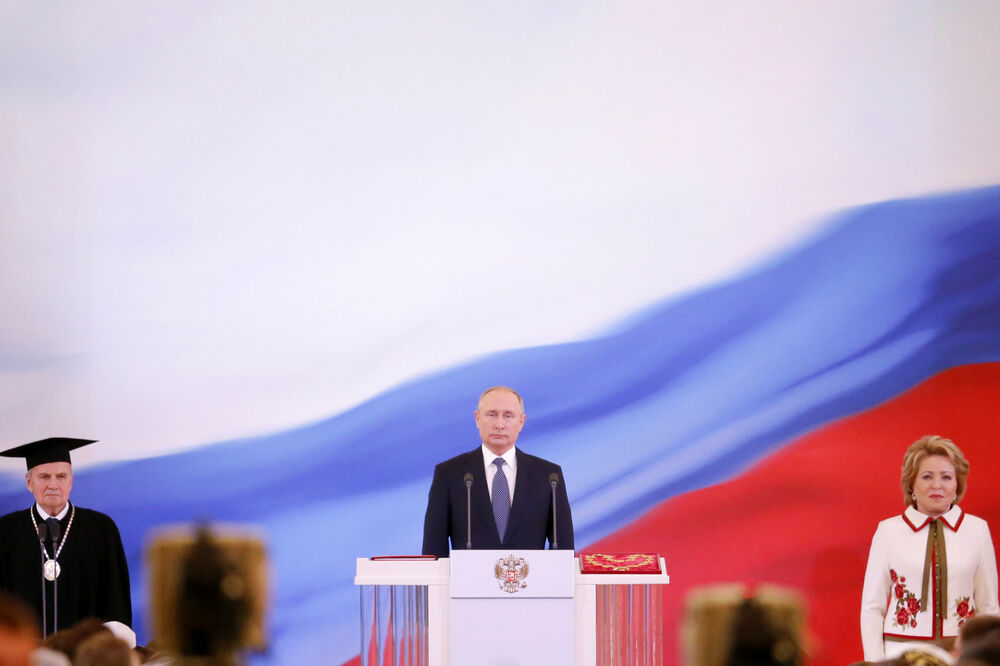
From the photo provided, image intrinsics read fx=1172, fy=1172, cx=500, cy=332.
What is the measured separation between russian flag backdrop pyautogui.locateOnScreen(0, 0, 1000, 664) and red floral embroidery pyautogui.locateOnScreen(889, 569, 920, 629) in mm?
1780

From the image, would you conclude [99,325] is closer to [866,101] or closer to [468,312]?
[468,312]

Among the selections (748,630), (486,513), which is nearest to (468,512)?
(486,513)

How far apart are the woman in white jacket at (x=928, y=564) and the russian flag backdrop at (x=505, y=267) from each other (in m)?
1.72

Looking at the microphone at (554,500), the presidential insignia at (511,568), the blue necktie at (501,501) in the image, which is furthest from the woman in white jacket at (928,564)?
the presidential insignia at (511,568)

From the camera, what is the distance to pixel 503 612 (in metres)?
4.04

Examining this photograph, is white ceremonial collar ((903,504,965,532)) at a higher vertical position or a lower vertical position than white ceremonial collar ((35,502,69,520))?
lower

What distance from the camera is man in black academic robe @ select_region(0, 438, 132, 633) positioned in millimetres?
5422

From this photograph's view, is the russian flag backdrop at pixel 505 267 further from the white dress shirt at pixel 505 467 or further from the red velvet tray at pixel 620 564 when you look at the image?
the red velvet tray at pixel 620 564

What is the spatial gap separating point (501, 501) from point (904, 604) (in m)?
1.72

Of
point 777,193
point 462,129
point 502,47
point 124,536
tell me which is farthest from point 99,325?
point 777,193

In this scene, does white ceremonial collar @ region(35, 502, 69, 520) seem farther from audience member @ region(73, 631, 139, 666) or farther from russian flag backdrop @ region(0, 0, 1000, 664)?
audience member @ region(73, 631, 139, 666)

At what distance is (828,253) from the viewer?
677 cm

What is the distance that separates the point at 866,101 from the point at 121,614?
195 inches

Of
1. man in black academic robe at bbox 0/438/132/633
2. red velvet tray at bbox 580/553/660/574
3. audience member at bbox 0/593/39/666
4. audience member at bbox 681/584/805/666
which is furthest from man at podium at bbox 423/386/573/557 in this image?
audience member at bbox 0/593/39/666
